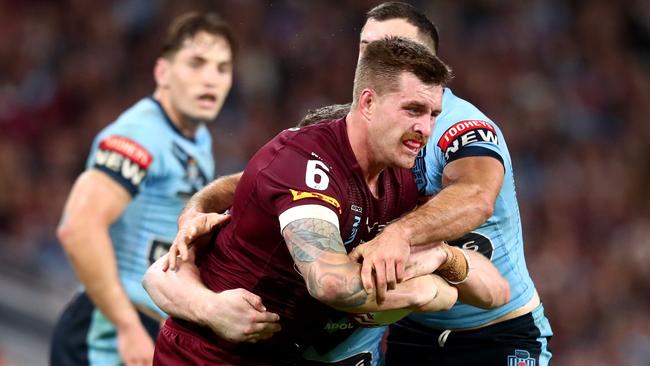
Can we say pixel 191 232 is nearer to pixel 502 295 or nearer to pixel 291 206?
pixel 291 206

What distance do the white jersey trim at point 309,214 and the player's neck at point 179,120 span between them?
117 inches

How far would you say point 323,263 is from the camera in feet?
13.0

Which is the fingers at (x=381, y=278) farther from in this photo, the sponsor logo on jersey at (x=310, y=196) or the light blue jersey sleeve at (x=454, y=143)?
the light blue jersey sleeve at (x=454, y=143)

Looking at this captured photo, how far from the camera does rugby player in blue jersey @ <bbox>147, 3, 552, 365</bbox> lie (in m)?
4.56

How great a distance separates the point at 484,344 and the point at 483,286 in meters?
0.61

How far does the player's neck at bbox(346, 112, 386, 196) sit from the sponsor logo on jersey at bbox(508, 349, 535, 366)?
115 cm

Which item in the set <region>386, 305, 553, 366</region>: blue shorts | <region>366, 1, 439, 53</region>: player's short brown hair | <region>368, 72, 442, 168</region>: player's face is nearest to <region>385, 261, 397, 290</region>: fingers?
<region>368, 72, 442, 168</region>: player's face

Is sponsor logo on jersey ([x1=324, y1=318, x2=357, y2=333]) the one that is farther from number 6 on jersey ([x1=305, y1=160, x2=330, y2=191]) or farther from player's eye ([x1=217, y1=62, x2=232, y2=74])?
player's eye ([x1=217, y1=62, x2=232, y2=74])

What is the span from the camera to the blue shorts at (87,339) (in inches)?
260

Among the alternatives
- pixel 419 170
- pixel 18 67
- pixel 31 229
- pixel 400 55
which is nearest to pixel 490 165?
pixel 419 170

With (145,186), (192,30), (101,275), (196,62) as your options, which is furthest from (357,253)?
(192,30)

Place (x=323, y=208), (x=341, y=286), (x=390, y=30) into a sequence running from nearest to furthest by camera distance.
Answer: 1. (x=341, y=286)
2. (x=323, y=208)
3. (x=390, y=30)

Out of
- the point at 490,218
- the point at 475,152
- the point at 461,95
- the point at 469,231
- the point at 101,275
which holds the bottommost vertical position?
the point at 101,275

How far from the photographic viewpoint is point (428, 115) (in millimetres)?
4332
